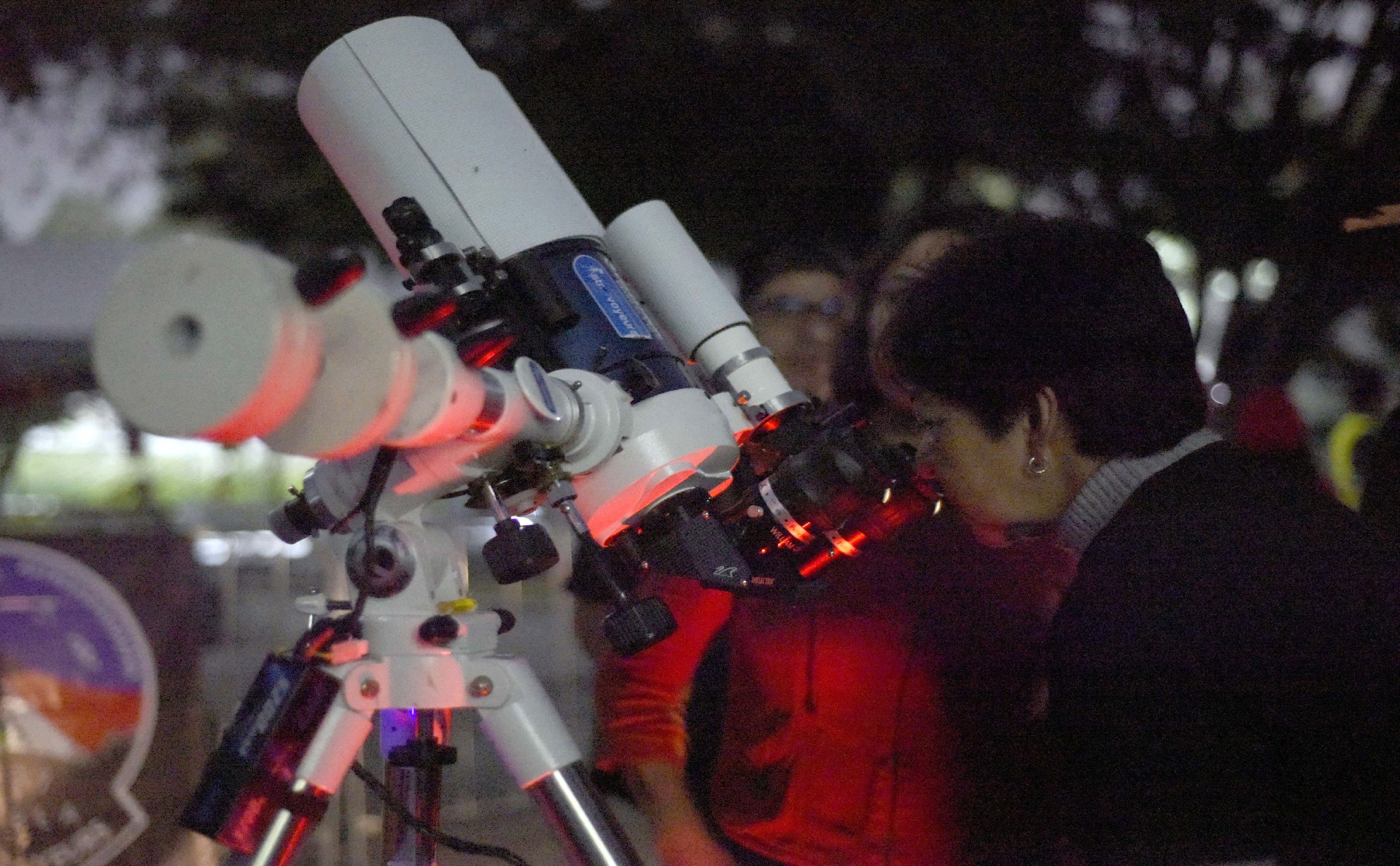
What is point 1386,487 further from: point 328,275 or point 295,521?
point 328,275

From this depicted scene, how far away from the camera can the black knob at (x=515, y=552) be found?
1268mm

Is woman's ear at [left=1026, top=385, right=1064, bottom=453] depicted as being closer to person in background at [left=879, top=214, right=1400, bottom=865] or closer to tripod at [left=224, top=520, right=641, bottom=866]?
person in background at [left=879, top=214, right=1400, bottom=865]

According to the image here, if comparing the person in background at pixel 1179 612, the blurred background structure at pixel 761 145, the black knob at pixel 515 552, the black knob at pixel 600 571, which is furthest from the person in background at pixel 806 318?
the black knob at pixel 515 552

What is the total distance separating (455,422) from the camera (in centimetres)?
100

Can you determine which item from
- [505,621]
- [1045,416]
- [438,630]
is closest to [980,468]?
[1045,416]

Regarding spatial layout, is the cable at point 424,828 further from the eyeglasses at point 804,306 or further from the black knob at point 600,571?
the eyeglasses at point 804,306

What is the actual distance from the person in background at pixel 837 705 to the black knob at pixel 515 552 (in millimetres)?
621

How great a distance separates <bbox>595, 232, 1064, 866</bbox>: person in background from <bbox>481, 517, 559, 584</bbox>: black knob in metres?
0.62

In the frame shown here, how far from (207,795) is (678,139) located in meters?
A: 4.16

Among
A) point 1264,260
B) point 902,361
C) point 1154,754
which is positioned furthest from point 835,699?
point 1264,260

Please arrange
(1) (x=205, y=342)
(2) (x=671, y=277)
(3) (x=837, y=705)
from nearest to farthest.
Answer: (1) (x=205, y=342)
(2) (x=671, y=277)
(3) (x=837, y=705)

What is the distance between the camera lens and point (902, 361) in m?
1.66

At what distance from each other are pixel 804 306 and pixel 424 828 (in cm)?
153

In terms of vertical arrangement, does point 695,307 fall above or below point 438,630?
above
